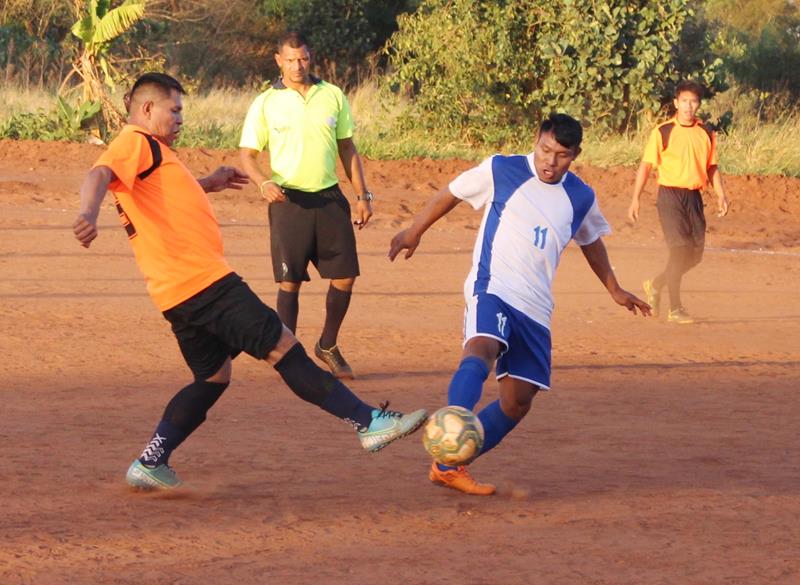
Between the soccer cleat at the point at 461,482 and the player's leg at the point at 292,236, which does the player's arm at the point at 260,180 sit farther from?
the soccer cleat at the point at 461,482

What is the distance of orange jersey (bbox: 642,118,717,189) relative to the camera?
11.5 metres

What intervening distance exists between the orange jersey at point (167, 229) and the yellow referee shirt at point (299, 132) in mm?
2876

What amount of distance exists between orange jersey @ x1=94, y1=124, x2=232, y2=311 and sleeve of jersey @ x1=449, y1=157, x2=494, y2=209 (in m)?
1.14

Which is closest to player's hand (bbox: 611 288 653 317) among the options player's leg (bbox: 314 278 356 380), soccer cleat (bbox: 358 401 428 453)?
soccer cleat (bbox: 358 401 428 453)

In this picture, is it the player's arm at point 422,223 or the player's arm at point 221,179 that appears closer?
the player's arm at point 422,223

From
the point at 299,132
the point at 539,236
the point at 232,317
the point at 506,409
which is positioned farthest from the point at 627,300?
the point at 299,132

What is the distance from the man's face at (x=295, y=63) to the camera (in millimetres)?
8633

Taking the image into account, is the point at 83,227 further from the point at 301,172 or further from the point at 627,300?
the point at 301,172

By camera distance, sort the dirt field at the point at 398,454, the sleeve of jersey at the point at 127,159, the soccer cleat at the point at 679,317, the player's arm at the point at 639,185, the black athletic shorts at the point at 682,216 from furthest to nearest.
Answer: the soccer cleat at the point at 679,317 < the black athletic shorts at the point at 682,216 < the player's arm at the point at 639,185 < the sleeve of jersey at the point at 127,159 < the dirt field at the point at 398,454

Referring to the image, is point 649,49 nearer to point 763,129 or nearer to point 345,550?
point 763,129

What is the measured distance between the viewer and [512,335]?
19.6 feet

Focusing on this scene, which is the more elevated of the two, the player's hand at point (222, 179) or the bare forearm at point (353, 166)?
the player's hand at point (222, 179)

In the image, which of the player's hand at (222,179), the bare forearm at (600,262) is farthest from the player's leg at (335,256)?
the bare forearm at (600,262)

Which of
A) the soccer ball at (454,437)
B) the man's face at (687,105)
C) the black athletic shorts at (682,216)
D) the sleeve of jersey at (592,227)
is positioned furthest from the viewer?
the black athletic shorts at (682,216)
